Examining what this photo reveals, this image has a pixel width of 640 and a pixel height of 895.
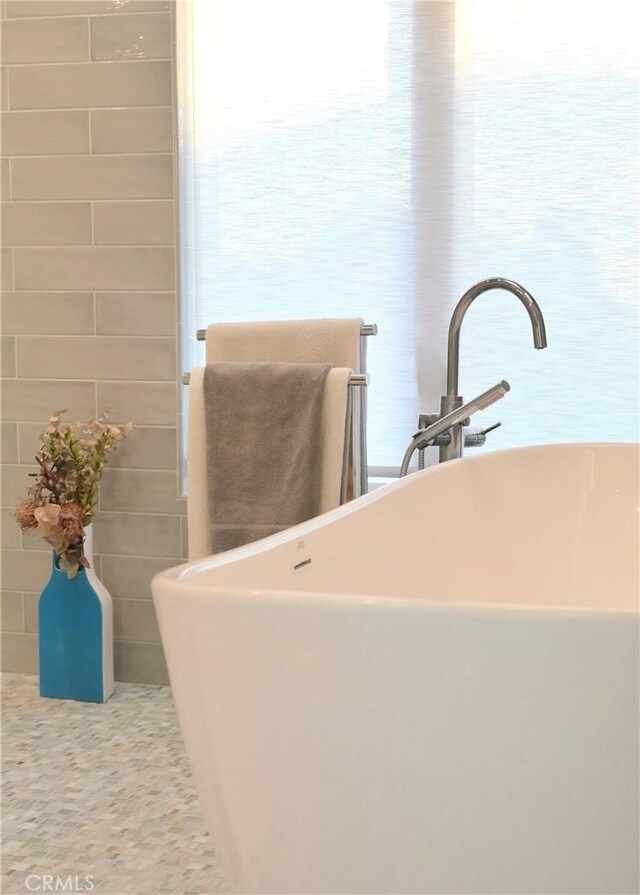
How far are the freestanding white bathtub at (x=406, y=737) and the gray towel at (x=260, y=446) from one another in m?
1.21

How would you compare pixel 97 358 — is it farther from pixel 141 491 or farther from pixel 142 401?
pixel 141 491

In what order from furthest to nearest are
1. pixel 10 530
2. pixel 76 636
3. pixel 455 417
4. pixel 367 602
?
pixel 10 530 → pixel 76 636 → pixel 455 417 → pixel 367 602

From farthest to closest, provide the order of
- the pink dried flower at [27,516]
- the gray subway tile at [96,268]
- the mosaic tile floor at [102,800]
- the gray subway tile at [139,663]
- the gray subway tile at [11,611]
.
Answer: the gray subway tile at [11,611] → the gray subway tile at [139,663] → the gray subway tile at [96,268] → the pink dried flower at [27,516] → the mosaic tile floor at [102,800]

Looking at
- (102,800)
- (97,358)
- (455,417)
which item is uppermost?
(97,358)

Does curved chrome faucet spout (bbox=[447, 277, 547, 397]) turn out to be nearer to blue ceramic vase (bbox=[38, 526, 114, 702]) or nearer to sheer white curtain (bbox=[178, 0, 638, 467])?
sheer white curtain (bbox=[178, 0, 638, 467])

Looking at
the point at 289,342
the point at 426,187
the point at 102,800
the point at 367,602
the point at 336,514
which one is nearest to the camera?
the point at 367,602

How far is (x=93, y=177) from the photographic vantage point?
2.85m

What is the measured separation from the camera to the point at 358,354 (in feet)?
8.26

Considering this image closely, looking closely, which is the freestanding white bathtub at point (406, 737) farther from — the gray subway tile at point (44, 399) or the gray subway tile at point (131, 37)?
the gray subway tile at point (131, 37)

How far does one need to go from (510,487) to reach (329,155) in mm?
1007

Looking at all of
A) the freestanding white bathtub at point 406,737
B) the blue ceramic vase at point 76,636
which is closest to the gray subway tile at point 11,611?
the blue ceramic vase at point 76,636

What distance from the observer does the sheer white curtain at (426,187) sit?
2.60 meters

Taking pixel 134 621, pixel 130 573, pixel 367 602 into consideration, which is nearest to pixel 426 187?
pixel 130 573

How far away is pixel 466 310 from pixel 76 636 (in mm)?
1360
